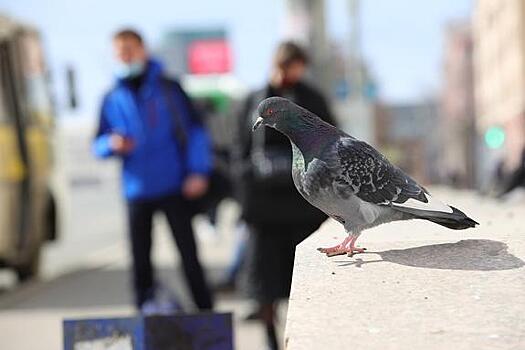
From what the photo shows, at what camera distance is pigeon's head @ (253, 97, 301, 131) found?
3480 mm

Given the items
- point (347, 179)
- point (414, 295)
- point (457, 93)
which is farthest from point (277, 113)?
point (457, 93)

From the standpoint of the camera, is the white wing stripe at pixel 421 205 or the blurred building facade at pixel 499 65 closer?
the white wing stripe at pixel 421 205

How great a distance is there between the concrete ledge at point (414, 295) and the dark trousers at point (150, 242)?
2633 mm

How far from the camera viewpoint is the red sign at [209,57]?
58.8 metres

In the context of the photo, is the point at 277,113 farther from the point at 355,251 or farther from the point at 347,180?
the point at 355,251

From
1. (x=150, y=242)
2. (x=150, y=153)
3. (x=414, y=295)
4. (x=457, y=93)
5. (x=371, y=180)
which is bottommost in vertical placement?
(x=457, y=93)

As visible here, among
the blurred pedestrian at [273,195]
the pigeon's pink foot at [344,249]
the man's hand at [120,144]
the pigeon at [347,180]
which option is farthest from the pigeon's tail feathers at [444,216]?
the man's hand at [120,144]

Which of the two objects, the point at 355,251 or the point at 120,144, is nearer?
the point at 355,251

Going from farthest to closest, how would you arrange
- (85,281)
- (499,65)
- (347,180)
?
1. (499,65)
2. (85,281)
3. (347,180)

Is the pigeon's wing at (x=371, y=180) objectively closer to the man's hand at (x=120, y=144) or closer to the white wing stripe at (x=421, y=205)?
the white wing stripe at (x=421, y=205)

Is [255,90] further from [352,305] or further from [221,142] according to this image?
[221,142]

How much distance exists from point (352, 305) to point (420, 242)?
870 mm

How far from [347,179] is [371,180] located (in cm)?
9

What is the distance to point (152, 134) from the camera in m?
6.45
